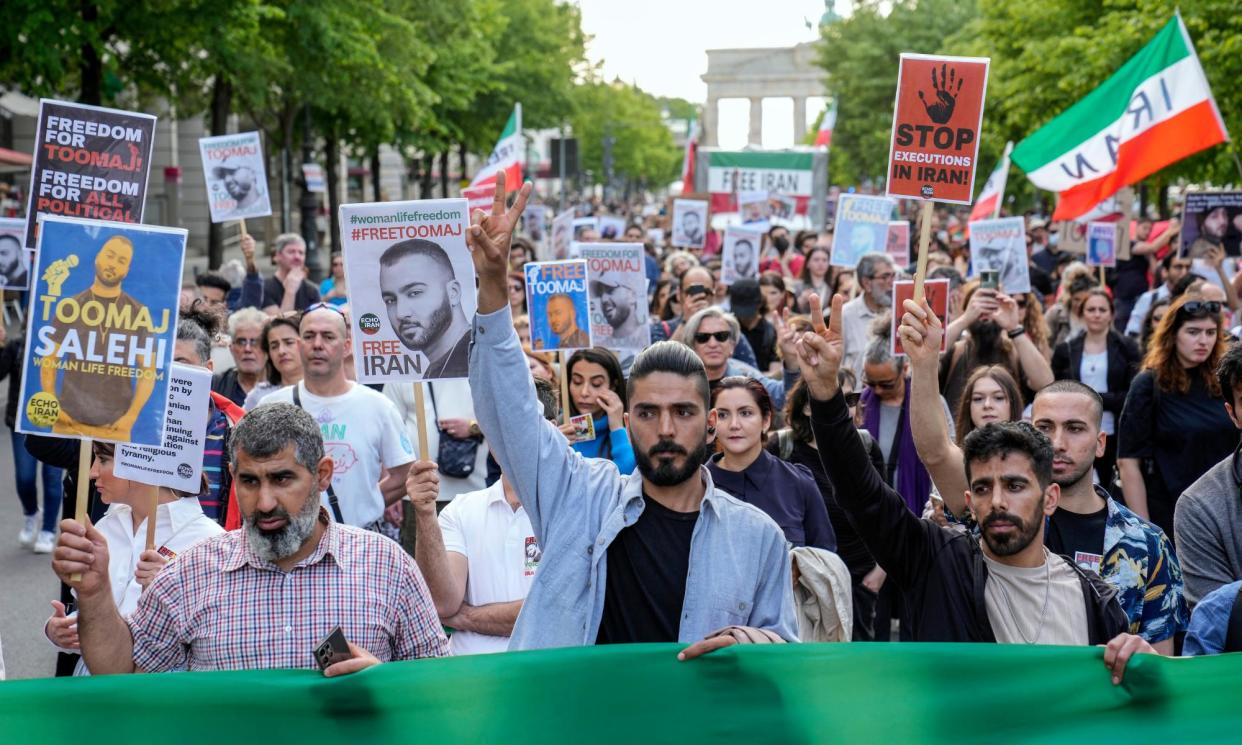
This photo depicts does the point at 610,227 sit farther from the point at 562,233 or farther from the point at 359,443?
the point at 359,443

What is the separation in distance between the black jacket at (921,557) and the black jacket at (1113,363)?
5472mm

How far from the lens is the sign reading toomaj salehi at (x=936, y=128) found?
531cm

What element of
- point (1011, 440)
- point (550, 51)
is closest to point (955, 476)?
point (1011, 440)

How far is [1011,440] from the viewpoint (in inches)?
171

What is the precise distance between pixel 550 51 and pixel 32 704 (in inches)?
1874

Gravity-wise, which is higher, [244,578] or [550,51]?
[550,51]

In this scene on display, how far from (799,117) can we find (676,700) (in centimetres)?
13149

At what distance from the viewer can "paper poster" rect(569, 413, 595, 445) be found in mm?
6836

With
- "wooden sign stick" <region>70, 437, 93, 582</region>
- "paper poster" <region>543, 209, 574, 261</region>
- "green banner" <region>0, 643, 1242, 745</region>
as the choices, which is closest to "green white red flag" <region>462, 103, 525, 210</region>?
"paper poster" <region>543, 209, 574, 261</region>

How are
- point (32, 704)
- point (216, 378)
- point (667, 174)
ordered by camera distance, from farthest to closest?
point (667, 174) < point (216, 378) < point (32, 704)

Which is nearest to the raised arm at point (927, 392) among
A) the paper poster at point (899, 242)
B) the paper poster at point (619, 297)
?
the paper poster at point (619, 297)

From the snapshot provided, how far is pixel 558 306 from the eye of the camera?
26.8 ft

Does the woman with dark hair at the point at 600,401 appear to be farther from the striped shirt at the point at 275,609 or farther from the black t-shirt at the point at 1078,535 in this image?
the striped shirt at the point at 275,609

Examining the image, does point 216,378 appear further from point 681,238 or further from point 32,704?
point 681,238
